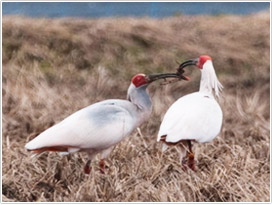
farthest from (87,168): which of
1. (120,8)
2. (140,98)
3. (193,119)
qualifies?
(120,8)

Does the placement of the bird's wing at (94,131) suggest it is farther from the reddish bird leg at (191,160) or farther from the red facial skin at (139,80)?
the reddish bird leg at (191,160)

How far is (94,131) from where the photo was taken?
3832mm

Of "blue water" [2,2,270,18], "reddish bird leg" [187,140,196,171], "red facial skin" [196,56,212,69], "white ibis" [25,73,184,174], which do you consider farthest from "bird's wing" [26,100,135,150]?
"blue water" [2,2,270,18]

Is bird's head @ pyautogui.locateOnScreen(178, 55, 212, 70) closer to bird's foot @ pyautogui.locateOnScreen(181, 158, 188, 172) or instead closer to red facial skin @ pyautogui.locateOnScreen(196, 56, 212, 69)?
red facial skin @ pyautogui.locateOnScreen(196, 56, 212, 69)

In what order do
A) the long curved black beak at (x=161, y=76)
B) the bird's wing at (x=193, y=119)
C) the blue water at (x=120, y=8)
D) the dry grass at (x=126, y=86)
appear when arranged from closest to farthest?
the bird's wing at (x=193, y=119)
the long curved black beak at (x=161, y=76)
the dry grass at (x=126, y=86)
the blue water at (x=120, y=8)

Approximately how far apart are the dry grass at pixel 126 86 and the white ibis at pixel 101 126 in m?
0.19

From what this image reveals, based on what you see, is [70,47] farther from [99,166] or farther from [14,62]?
[99,166]

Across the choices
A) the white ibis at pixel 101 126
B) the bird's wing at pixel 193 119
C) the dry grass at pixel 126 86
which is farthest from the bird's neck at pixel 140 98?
the dry grass at pixel 126 86

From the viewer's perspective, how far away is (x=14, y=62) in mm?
4309

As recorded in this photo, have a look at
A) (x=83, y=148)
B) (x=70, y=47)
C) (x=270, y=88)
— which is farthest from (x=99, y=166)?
(x=270, y=88)

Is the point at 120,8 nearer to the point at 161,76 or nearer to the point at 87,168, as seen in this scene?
the point at 161,76

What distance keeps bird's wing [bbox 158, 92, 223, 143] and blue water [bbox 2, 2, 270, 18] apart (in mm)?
542

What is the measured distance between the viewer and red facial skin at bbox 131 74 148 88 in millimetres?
3885

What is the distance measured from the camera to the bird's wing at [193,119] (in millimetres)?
3807
